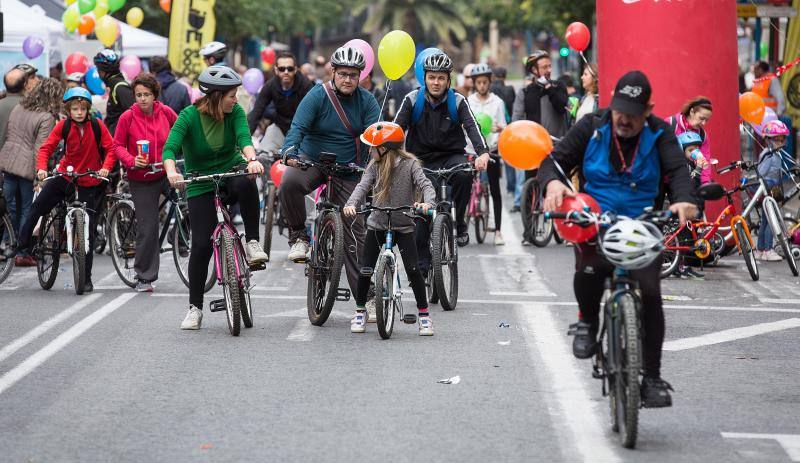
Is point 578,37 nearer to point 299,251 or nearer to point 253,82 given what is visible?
point 253,82

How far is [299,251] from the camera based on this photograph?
37.7 feet

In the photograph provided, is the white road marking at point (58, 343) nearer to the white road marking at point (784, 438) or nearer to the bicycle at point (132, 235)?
the bicycle at point (132, 235)

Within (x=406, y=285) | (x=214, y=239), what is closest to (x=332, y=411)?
(x=214, y=239)

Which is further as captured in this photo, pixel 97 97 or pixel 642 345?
pixel 97 97

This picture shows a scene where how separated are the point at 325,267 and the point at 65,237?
3622 millimetres

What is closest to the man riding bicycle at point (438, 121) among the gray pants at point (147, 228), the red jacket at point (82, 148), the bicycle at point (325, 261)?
the bicycle at point (325, 261)

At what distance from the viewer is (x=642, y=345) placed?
6.98 meters

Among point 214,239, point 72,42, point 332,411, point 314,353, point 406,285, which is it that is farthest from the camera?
point 72,42

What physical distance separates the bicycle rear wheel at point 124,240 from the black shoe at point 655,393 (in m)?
7.05

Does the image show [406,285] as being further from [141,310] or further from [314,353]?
[314,353]

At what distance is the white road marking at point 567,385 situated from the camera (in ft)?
22.3

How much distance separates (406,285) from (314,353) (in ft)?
13.0

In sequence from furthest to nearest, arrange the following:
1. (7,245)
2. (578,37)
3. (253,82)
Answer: (253,82) → (578,37) → (7,245)

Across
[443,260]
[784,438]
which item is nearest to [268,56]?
[443,260]
